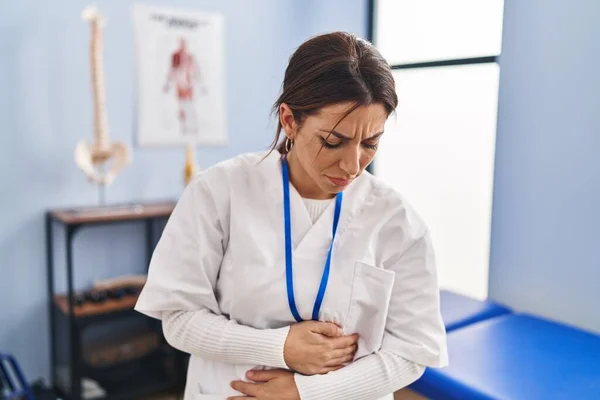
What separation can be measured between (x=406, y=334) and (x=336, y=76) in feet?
1.80

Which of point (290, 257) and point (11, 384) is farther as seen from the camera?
point (11, 384)

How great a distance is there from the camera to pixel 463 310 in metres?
2.34

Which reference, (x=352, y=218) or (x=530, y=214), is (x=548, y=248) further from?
(x=352, y=218)

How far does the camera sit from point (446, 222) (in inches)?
120

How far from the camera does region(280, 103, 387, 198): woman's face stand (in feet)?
3.14

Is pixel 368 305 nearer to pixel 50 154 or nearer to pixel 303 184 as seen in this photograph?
pixel 303 184

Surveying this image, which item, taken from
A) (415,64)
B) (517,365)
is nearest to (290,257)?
(517,365)

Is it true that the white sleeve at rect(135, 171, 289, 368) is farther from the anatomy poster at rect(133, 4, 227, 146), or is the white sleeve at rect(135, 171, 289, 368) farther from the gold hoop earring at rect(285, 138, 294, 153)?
the anatomy poster at rect(133, 4, 227, 146)

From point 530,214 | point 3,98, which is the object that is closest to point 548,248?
point 530,214

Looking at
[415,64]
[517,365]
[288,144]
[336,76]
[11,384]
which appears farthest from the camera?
[415,64]

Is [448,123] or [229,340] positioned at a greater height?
[448,123]

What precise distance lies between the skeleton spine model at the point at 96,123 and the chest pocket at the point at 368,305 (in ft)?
5.95

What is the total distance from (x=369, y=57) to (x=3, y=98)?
6.67 ft

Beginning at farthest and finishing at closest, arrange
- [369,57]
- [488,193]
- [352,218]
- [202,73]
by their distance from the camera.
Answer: [202,73] → [488,193] → [352,218] → [369,57]
